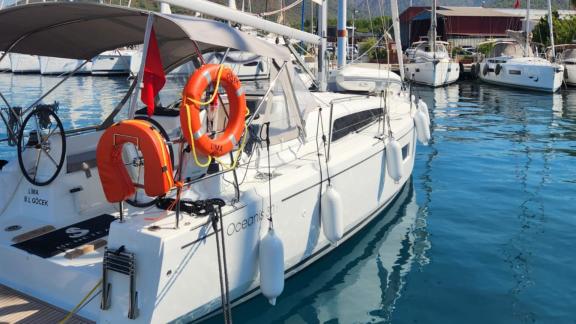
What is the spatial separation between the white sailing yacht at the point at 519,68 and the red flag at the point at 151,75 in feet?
79.9

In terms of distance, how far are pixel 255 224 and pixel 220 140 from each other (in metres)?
0.82

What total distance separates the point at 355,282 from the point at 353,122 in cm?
250

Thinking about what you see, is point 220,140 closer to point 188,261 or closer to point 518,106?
point 188,261

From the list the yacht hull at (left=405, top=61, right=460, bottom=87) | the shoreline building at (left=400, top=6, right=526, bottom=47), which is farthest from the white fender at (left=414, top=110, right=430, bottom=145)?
the shoreline building at (left=400, top=6, right=526, bottom=47)

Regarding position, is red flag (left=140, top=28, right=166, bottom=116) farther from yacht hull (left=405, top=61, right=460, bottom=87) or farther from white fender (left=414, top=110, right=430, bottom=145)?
yacht hull (left=405, top=61, right=460, bottom=87)

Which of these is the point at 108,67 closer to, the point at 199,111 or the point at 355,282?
the point at 355,282

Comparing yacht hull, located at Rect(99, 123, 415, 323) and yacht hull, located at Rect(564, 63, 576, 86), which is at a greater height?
yacht hull, located at Rect(564, 63, 576, 86)

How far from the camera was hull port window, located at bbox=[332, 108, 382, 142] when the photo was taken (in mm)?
6670

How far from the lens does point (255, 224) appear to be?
4.30 metres

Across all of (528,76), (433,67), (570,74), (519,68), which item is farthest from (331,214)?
(570,74)

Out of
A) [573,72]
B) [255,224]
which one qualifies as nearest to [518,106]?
[573,72]

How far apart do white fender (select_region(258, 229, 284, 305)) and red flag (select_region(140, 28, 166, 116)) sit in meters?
1.39

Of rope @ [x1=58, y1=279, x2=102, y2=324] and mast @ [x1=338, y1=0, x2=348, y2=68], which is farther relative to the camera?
mast @ [x1=338, y1=0, x2=348, y2=68]

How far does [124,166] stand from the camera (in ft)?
12.1
